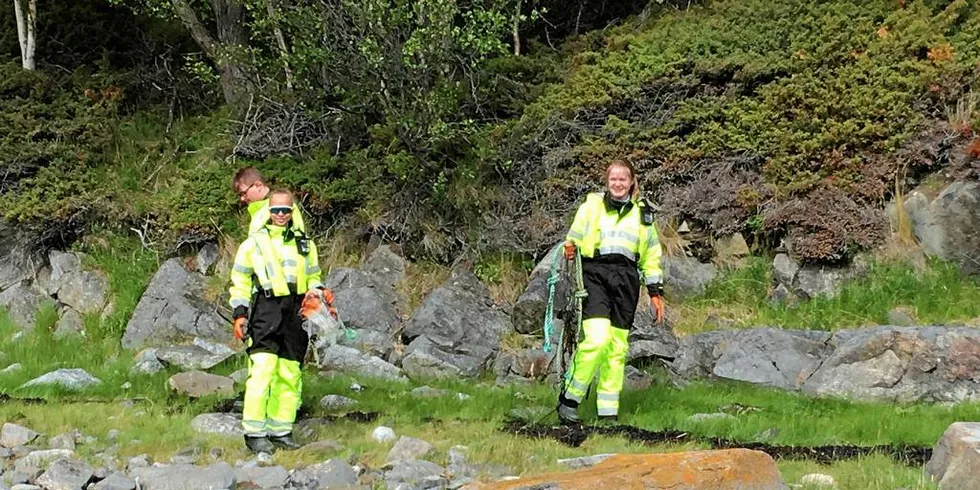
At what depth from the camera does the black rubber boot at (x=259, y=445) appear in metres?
→ 6.40

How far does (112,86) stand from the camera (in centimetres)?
1516

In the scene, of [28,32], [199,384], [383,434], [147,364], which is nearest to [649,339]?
[383,434]

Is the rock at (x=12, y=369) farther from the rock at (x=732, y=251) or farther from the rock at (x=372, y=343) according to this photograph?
the rock at (x=732, y=251)

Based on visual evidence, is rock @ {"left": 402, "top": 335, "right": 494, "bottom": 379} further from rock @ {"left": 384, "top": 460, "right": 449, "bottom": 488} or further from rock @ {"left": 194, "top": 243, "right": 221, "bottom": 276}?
rock @ {"left": 384, "top": 460, "right": 449, "bottom": 488}

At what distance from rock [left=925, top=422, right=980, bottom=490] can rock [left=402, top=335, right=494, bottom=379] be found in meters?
5.54

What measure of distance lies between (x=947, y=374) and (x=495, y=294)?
539cm

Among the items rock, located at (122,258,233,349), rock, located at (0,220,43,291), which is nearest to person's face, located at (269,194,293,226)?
rock, located at (122,258,233,349)

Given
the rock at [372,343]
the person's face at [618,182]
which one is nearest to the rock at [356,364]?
the rock at [372,343]

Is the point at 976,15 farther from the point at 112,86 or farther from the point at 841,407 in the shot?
the point at 112,86

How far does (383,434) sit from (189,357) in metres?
4.20

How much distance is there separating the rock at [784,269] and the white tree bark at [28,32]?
11770mm

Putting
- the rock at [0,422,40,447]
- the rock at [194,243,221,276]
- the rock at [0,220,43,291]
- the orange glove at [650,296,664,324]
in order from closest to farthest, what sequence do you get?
the rock at [0,422,40,447], the orange glove at [650,296,664,324], the rock at [194,243,221,276], the rock at [0,220,43,291]

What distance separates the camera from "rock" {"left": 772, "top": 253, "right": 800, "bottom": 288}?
1069 centimetres

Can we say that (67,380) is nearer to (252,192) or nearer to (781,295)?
(252,192)
